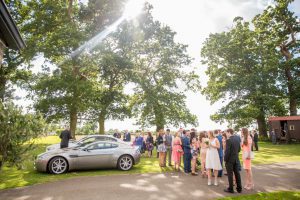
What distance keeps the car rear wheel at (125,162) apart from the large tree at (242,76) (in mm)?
25339

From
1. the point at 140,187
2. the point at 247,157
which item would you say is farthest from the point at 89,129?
the point at 247,157

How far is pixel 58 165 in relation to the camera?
40.1ft

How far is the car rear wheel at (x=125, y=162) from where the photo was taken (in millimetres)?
13203

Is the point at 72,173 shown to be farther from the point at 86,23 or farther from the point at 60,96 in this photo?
the point at 86,23

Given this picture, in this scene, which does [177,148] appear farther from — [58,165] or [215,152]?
[58,165]

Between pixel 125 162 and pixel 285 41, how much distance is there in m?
36.2

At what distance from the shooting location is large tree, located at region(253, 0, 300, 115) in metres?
36.3

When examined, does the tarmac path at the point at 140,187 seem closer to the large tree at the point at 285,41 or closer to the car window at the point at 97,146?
the car window at the point at 97,146

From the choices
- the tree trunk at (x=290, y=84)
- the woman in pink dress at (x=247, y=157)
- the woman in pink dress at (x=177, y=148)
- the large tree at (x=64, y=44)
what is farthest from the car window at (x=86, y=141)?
the tree trunk at (x=290, y=84)

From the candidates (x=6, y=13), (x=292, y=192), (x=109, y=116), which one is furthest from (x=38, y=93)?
(x=292, y=192)

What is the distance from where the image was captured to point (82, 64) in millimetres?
29750

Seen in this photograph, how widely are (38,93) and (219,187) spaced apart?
25.1m

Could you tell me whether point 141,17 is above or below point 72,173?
above

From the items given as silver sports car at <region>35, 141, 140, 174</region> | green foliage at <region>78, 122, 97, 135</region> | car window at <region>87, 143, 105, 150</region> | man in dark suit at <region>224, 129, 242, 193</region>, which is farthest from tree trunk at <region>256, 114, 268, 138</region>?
man in dark suit at <region>224, 129, 242, 193</region>
